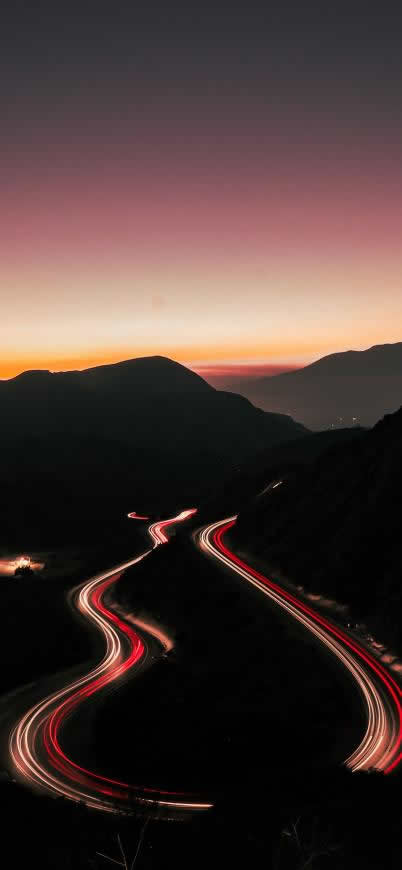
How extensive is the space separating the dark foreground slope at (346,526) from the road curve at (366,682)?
9.62 feet

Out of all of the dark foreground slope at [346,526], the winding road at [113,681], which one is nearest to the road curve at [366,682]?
the winding road at [113,681]

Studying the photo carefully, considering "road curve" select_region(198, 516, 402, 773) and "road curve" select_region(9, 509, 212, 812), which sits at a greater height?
"road curve" select_region(198, 516, 402, 773)

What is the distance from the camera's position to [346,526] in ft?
251

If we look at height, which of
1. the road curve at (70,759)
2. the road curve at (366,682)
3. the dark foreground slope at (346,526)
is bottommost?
the road curve at (70,759)

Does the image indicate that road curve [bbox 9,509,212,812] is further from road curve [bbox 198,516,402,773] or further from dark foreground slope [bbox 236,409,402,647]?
dark foreground slope [bbox 236,409,402,647]

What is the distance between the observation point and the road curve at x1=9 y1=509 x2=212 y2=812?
42.0m

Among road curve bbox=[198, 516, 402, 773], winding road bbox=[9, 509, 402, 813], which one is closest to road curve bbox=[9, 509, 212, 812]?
winding road bbox=[9, 509, 402, 813]

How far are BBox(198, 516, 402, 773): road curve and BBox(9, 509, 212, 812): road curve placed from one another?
1031cm

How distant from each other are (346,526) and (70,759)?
39416mm

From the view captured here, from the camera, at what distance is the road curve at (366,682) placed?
40.6 meters

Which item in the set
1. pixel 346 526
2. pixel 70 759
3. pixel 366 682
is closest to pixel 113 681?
pixel 70 759

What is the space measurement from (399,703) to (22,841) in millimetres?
25035

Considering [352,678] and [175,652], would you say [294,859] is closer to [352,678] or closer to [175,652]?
[352,678]

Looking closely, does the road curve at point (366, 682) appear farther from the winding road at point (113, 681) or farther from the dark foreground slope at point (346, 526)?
the dark foreground slope at point (346, 526)
